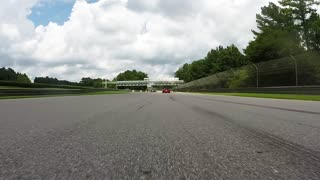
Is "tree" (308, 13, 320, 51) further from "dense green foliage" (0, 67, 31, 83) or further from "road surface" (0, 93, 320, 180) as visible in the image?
"dense green foliage" (0, 67, 31, 83)

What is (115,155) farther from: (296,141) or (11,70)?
(11,70)

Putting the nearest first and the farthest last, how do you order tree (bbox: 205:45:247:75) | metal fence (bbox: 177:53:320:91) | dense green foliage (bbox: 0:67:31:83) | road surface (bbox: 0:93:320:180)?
road surface (bbox: 0:93:320:180) < metal fence (bbox: 177:53:320:91) < tree (bbox: 205:45:247:75) < dense green foliage (bbox: 0:67:31:83)

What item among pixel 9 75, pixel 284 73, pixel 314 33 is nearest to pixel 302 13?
pixel 314 33

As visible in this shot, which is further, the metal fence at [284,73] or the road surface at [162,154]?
the metal fence at [284,73]

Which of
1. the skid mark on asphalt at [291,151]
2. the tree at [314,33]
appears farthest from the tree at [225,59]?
the skid mark on asphalt at [291,151]

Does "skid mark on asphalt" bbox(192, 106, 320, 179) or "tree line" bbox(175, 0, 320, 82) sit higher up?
"tree line" bbox(175, 0, 320, 82)

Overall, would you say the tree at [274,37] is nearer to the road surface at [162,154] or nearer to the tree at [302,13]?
the tree at [302,13]

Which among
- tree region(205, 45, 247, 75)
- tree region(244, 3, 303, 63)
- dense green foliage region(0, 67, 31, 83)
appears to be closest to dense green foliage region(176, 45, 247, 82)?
tree region(205, 45, 247, 75)

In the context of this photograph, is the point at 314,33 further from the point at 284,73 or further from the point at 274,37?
the point at 284,73

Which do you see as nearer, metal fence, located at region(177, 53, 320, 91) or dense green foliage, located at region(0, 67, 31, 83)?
metal fence, located at region(177, 53, 320, 91)

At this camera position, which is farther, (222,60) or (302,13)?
(222,60)

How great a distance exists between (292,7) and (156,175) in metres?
62.9

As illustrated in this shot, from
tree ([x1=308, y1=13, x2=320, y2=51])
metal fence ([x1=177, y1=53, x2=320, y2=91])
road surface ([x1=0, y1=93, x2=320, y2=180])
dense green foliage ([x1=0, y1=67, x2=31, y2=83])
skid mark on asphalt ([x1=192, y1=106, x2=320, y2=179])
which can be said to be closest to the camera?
road surface ([x1=0, y1=93, x2=320, y2=180])

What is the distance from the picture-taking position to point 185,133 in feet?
19.9
